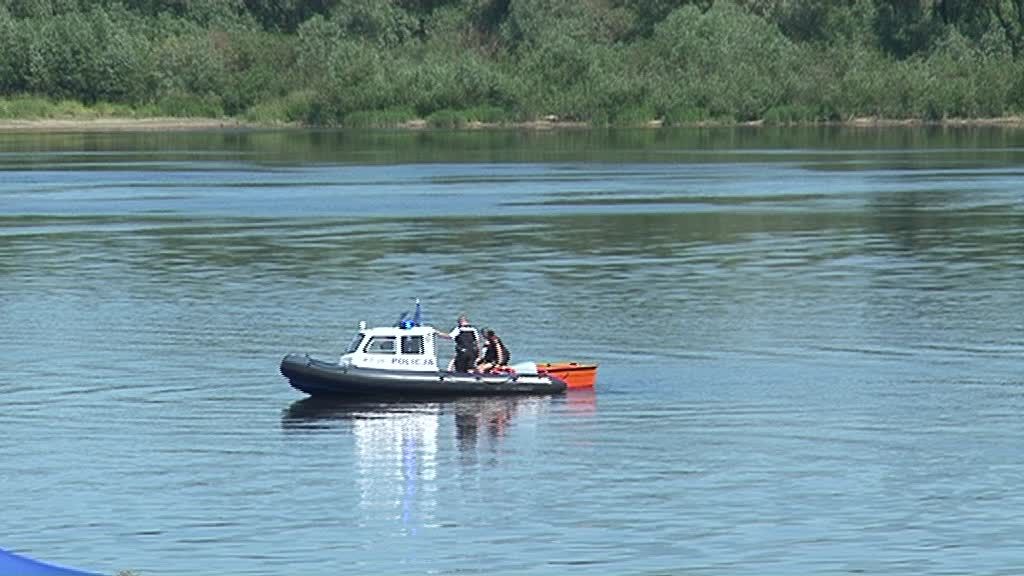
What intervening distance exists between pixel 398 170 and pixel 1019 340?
80796mm

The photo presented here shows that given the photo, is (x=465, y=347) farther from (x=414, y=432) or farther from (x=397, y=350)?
(x=414, y=432)

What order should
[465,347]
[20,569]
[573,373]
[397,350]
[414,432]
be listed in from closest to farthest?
[20,569] < [414,432] < [465,347] < [397,350] < [573,373]

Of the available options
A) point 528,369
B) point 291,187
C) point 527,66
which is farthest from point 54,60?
point 528,369

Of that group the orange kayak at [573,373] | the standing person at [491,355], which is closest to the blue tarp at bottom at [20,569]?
the standing person at [491,355]

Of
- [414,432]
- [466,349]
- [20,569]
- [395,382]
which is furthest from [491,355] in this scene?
[20,569]

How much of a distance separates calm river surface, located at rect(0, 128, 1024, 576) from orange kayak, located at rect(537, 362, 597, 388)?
2.17ft

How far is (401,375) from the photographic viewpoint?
51.2 meters

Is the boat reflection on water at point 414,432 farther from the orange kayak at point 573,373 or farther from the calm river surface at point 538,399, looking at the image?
the orange kayak at point 573,373

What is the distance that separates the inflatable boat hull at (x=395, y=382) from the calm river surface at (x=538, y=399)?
0.41 metres

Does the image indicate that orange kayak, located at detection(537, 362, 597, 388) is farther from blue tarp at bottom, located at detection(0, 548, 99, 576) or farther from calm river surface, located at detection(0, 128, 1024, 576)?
blue tarp at bottom, located at detection(0, 548, 99, 576)

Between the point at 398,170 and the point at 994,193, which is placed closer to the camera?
the point at 994,193

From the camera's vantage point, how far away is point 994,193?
113625 millimetres

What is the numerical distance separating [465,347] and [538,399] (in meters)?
1.87

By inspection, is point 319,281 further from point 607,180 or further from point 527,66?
point 527,66
